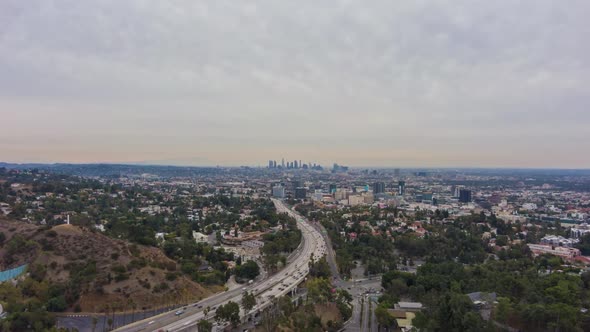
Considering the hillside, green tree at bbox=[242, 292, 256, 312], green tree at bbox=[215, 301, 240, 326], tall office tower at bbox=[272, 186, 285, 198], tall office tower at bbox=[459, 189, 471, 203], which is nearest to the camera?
green tree at bbox=[215, 301, 240, 326]

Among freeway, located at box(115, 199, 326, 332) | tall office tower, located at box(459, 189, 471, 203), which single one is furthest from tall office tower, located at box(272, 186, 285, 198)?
freeway, located at box(115, 199, 326, 332)

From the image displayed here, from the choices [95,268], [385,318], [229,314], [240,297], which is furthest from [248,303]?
[95,268]

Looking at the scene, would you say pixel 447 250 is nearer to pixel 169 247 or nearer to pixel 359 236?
pixel 359 236

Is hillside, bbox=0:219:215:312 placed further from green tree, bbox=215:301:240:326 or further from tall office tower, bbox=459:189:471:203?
tall office tower, bbox=459:189:471:203

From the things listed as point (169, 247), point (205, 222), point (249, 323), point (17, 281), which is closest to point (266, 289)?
point (249, 323)

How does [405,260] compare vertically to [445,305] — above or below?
below

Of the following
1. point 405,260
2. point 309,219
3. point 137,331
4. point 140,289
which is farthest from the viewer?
point 309,219

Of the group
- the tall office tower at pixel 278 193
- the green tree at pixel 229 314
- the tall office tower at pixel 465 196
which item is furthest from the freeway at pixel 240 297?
the tall office tower at pixel 278 193

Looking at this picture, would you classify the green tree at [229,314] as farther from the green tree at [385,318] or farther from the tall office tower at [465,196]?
the tall office tower at [465,196]
